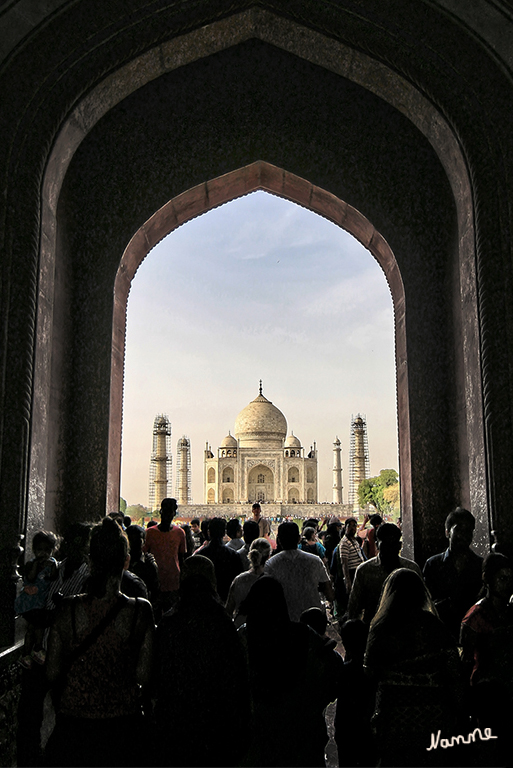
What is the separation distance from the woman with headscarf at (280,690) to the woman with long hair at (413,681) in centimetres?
20

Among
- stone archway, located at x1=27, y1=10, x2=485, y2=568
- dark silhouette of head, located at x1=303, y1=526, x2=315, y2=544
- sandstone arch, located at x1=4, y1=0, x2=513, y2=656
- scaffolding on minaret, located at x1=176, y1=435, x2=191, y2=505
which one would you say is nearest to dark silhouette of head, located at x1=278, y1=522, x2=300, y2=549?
sandstone arch, located at x1=4, y1=0, x2=513, y2=656

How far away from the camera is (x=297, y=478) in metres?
38.5

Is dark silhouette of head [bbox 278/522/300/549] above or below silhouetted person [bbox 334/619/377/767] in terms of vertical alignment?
above

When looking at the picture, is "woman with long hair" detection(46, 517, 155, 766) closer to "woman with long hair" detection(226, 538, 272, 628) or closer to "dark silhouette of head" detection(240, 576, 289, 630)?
"dark silhouette of head" detection(240, 576, 289, 630)

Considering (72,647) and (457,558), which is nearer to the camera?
(72,647)

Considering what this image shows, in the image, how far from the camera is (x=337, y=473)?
43.5 m

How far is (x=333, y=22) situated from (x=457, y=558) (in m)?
3.81

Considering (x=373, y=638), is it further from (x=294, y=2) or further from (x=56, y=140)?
(x=294, y=2)

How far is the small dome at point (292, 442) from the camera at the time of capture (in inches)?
1572

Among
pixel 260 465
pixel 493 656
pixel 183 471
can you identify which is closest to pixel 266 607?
pixel 493 656

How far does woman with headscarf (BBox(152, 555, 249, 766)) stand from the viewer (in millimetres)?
1765

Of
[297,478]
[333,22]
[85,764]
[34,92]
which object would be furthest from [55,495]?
[297,478]

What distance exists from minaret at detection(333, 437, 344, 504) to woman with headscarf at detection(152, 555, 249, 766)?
42032mm

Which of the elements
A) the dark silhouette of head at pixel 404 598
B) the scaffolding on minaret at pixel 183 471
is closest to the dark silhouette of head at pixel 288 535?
the dark silhouette of head at pixel 404 598
